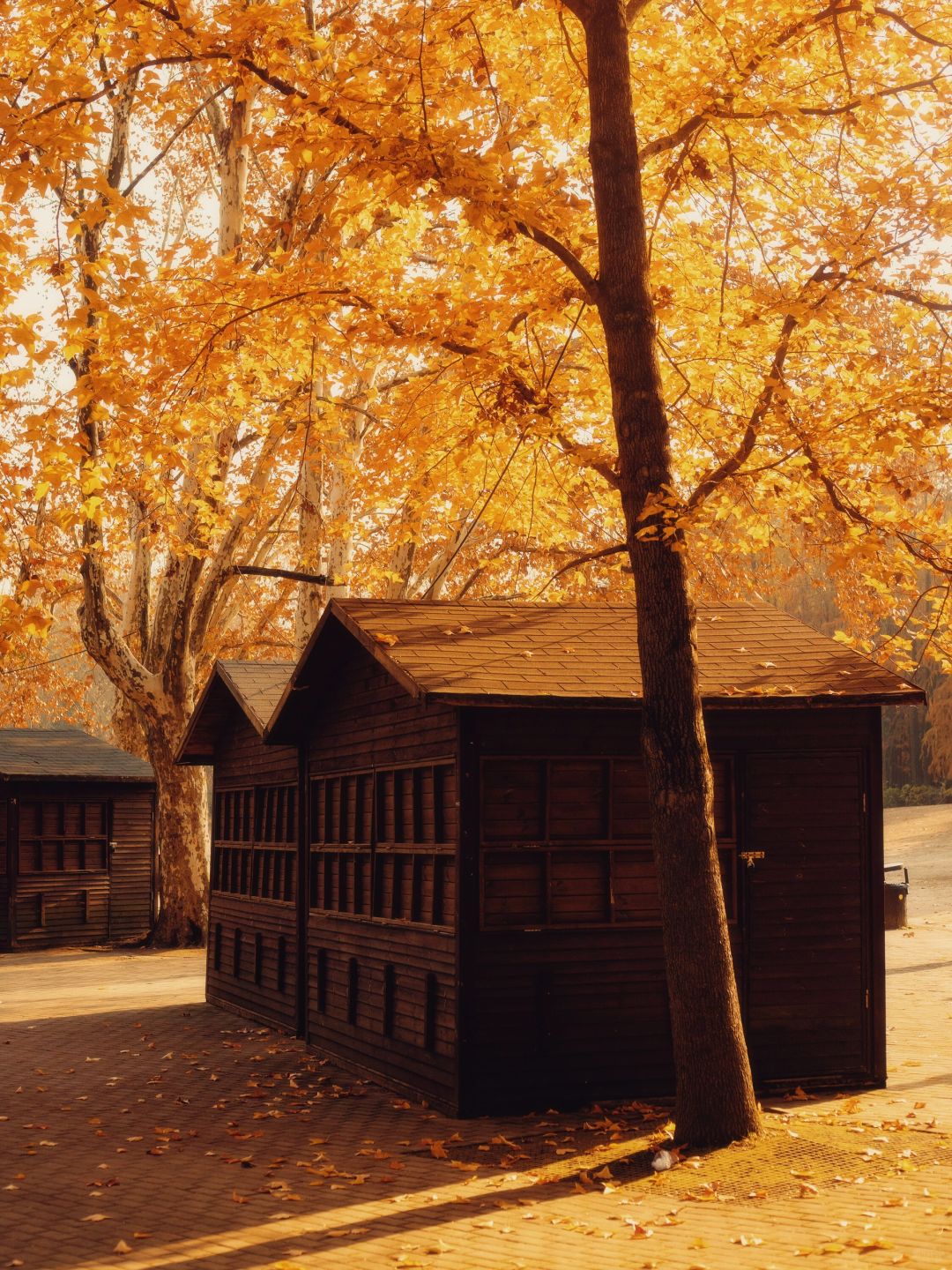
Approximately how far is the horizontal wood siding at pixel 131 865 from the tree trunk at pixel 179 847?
0.90 metres

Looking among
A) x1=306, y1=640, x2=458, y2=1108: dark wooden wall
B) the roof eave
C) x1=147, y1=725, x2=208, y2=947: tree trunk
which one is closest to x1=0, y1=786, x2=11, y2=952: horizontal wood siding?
x1=147, y1=725, x2=208, y2=947: tree trunk

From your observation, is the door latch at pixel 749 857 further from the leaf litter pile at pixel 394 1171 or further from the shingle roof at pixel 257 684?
the shingle roof at pixel 257 684

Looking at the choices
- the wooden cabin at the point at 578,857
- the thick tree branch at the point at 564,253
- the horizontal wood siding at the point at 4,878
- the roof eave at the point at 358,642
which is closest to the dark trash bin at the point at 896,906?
the wooden cabin at the point at 578,857

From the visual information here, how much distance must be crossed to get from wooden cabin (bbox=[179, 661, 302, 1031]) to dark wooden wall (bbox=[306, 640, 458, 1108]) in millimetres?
1015

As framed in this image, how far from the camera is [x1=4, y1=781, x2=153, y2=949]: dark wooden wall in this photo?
2691cm

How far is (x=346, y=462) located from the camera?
84.3 ft

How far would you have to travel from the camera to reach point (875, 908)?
42.4 feet

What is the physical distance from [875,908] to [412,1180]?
209 inches

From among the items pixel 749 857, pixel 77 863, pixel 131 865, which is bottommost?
pixel 131 865

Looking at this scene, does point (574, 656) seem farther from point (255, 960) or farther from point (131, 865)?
point (131, 865)

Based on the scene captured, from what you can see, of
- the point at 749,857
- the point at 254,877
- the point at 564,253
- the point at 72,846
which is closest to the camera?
the point at 564,253

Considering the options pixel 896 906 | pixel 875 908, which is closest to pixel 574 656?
pixel 875 908

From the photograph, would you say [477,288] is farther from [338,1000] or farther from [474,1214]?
[474,1214]

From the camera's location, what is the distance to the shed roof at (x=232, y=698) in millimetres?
17875
